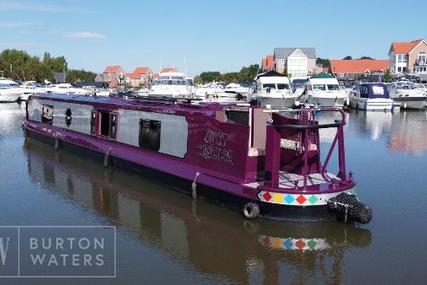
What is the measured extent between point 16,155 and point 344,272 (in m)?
13.5

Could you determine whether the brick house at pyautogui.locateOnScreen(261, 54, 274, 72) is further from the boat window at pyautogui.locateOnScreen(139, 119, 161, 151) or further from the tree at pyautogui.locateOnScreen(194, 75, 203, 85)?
the boat window at pyautogui.locateOnScreen(139, 119, 161, 151)

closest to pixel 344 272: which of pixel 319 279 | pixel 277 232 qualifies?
pixel 319 279

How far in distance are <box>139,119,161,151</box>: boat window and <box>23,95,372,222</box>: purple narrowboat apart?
0.09ft

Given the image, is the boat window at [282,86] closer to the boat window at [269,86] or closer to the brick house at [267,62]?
the boat window at [269,86]

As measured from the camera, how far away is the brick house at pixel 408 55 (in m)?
106

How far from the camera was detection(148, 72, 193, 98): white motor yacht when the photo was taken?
1613 inches

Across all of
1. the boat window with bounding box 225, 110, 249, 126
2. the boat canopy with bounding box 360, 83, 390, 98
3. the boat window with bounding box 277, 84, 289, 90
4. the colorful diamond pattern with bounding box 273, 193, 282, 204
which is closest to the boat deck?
the colorful diamond pattern with bounding box 273, 193, 282, 204

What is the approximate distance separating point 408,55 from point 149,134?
103 m

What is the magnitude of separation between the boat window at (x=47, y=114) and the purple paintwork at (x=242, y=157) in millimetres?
7908

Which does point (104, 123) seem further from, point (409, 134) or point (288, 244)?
point (409, 134)

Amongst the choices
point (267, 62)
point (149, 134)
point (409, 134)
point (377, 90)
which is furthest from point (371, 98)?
point (267, 62)

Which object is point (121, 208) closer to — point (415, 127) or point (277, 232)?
point (277, 232)

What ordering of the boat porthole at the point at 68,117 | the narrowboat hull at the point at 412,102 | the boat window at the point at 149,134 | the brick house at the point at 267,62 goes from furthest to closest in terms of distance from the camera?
the brick house at the point at 267,62 < the narrowboat hull at the point at 412,102 < the boat porthole at the point at 68,117 < the boat window at the point at 149,134

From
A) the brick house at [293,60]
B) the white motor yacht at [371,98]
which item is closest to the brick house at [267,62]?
the brick house at [293,60]
